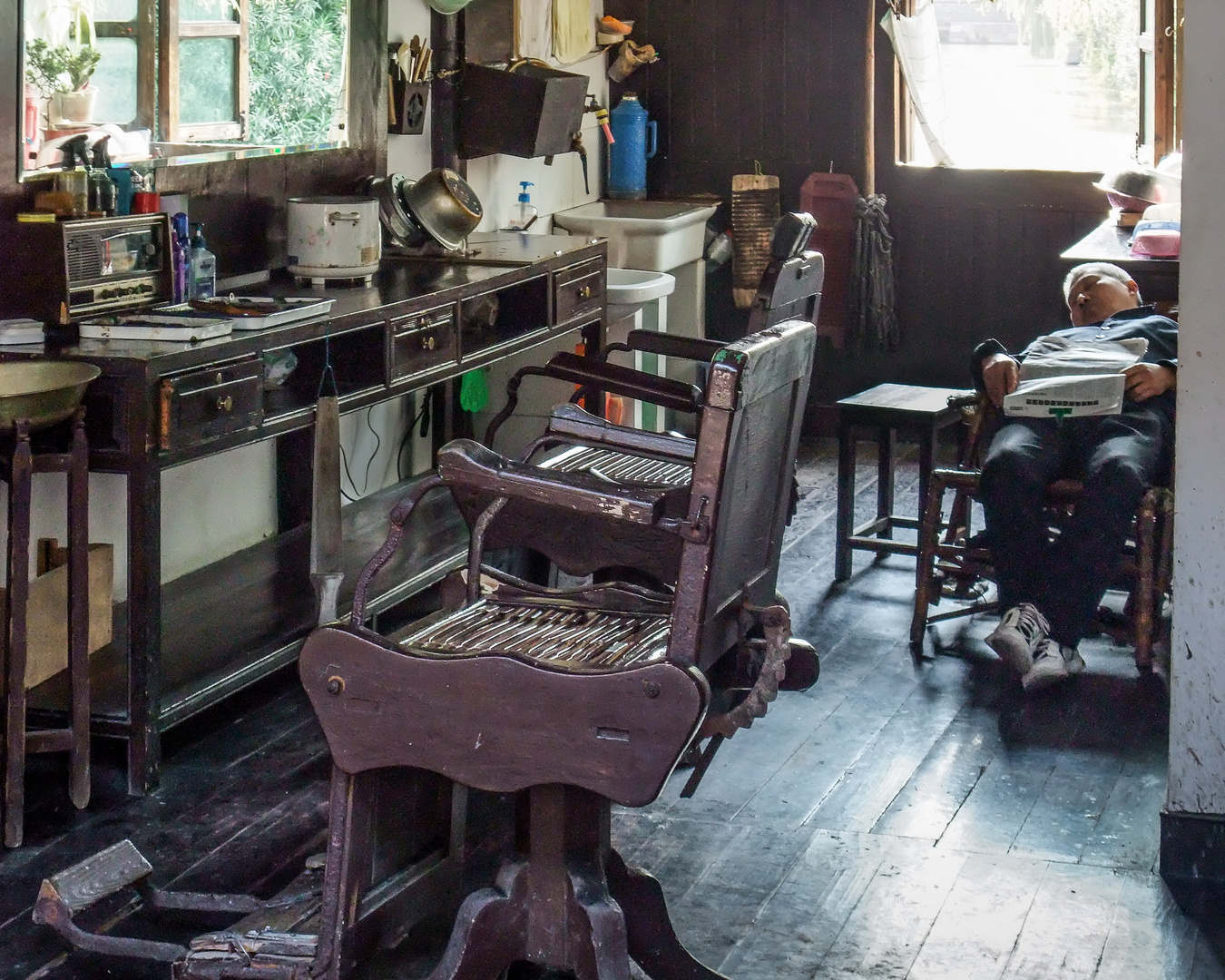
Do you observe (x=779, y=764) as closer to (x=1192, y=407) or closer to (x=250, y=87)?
(x=1192, y=407)

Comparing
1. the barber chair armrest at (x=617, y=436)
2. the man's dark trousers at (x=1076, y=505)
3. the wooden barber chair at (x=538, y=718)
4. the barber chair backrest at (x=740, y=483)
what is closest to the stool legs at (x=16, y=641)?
the wooden barber chair at (x=538, y=718)

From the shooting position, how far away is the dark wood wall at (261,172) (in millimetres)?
3479

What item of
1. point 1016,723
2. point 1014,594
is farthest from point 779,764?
point 1014,594

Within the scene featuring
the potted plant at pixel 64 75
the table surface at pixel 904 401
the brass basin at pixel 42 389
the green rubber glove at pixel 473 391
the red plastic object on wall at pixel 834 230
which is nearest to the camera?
the brass basin at pixel 42 389

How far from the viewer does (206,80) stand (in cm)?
422

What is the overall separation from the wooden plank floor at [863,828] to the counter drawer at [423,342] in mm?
898

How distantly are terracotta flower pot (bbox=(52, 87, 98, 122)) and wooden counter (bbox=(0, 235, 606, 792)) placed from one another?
632 millimetres

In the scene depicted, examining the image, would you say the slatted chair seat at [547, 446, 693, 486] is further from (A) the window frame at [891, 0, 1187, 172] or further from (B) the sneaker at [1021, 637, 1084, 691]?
(A) the window frame at [891, 0, 1187, 172]

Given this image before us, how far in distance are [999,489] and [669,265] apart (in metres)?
2.61

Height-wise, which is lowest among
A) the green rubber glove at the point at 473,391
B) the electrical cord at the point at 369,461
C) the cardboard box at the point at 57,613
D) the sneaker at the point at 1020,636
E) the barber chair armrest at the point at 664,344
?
the sneaker at the point at 1020,636

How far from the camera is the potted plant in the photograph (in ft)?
11.7

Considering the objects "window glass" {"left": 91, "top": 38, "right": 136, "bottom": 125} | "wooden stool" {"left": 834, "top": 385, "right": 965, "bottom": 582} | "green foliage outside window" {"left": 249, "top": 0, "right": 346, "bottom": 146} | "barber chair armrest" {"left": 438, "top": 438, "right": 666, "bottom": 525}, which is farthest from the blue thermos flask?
"barber chair armrest" {"left": 438, "top": 438, "right": 666, "bottom": 525}

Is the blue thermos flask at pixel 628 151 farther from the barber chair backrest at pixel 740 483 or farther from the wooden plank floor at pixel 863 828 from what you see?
the barber chair backrest at pixel 740 483

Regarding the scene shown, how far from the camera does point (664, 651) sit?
91.7 inches
